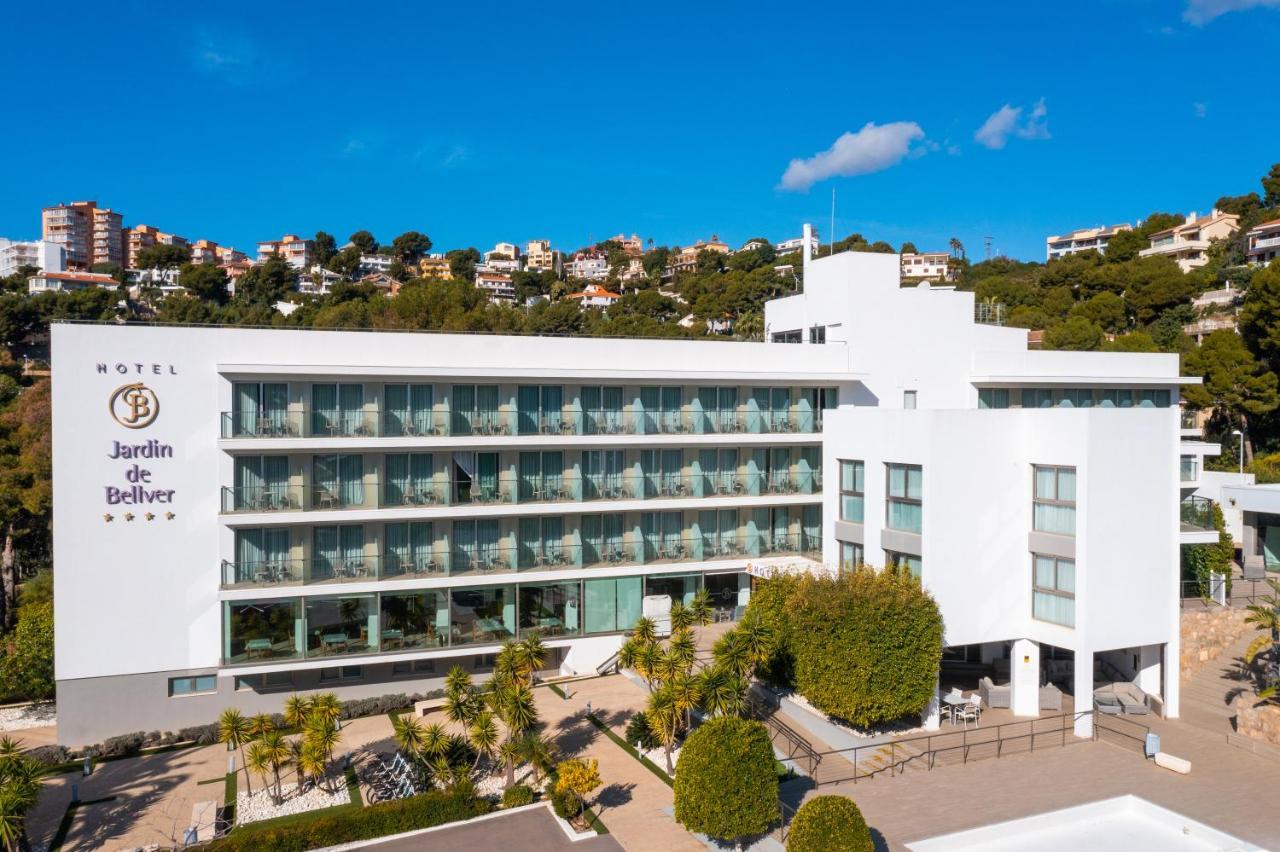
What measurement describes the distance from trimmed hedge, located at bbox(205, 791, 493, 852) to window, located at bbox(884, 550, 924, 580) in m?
13.5

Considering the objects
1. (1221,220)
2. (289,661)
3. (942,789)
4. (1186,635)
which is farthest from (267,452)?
(1221,220)

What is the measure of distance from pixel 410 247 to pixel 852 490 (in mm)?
122360

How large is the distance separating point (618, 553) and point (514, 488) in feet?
14.4

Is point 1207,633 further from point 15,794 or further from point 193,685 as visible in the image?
point 15,794

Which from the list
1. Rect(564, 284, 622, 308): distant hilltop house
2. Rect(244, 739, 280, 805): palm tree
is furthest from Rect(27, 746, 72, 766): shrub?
Rect(564, 284, 622, 308): distant hilltop house

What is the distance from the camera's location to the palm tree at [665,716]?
2286 cm

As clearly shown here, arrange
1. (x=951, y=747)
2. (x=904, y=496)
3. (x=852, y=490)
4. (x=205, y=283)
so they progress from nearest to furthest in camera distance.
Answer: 1. (x=951, y=747)
2. (x=904, y=496)
3. (x=852, y=490)
4. (x=205, y=283)

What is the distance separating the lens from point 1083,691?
26.1m

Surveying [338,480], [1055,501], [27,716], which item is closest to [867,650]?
[1055,501]

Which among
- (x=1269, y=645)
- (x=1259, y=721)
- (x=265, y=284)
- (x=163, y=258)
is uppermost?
(x=163, y=258)

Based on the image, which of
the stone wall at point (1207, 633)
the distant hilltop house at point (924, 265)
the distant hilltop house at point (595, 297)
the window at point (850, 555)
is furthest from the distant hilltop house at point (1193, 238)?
the window at point (850, 555)

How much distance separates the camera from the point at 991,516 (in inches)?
1064

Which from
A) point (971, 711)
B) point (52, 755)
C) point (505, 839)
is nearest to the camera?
point (505, 839)

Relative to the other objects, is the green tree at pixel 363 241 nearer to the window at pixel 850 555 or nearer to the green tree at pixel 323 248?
the green tree at pixel 323 248
